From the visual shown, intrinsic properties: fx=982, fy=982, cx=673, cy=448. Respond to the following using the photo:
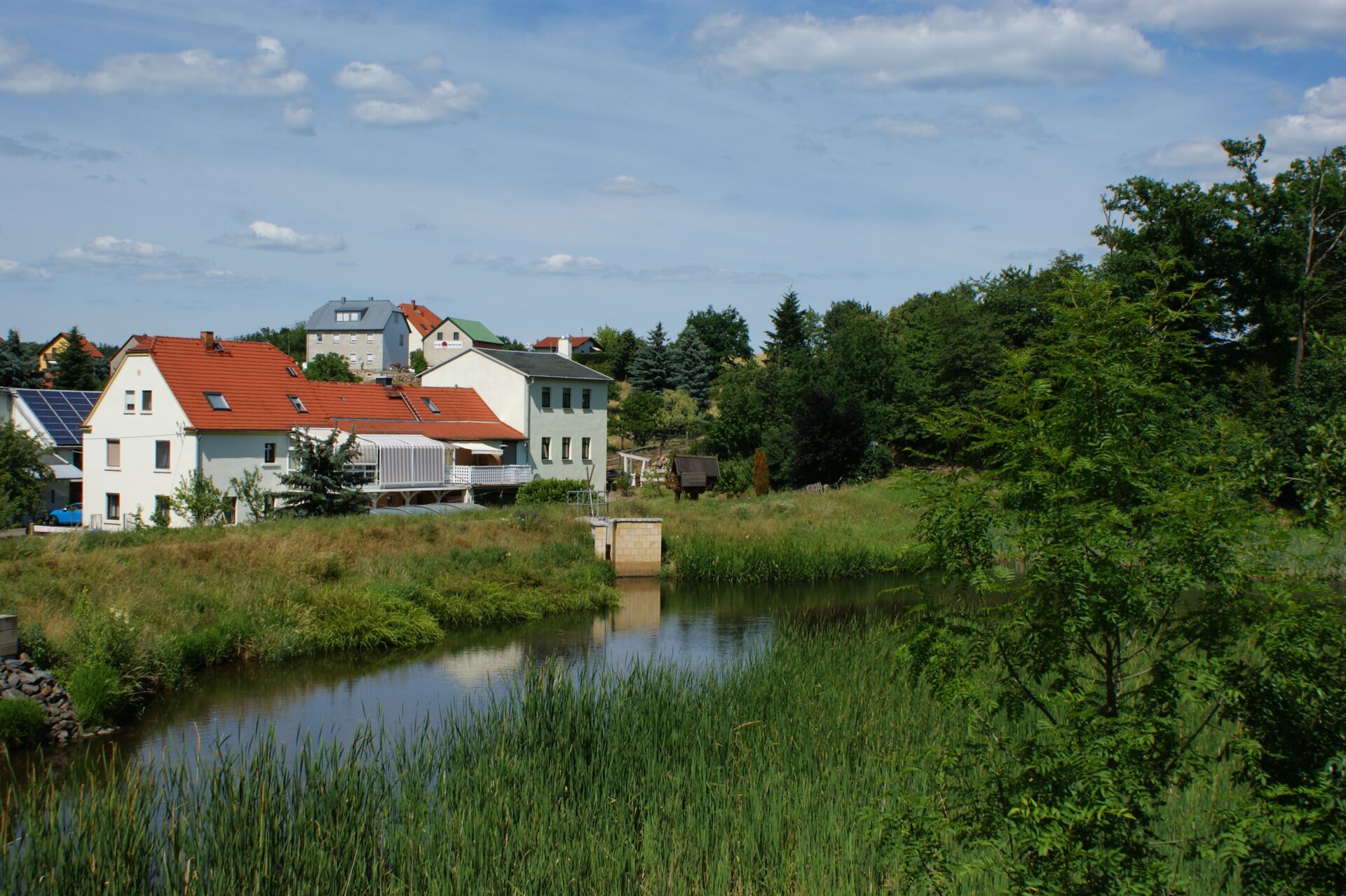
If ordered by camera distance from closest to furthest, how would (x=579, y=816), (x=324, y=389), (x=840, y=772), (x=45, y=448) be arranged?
(x=579, y=816), (x=840, y=772), (x=45, y=448), (x=324, y=389)

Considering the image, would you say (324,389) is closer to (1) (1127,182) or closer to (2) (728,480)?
(2) (728,480)

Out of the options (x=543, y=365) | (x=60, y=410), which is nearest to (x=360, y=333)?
(x=60, y=410)

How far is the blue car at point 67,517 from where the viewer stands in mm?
35281

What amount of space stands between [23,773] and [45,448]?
90.5 feet

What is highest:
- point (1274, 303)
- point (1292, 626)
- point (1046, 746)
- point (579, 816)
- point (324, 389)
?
point (1274, 303)

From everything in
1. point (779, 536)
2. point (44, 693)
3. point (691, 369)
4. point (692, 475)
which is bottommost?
point (44, 693)

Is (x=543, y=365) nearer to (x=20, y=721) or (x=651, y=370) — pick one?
(x=651, y=370)

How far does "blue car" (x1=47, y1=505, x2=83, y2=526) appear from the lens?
1389 inches

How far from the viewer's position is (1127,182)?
1634 inches

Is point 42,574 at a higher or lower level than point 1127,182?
lower

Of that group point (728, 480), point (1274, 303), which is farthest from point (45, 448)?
point (1274, 303)

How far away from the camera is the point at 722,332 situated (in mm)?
77562

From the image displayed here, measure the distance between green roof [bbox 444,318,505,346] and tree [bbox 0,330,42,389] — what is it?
34830 mm

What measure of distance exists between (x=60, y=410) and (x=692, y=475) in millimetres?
27653
